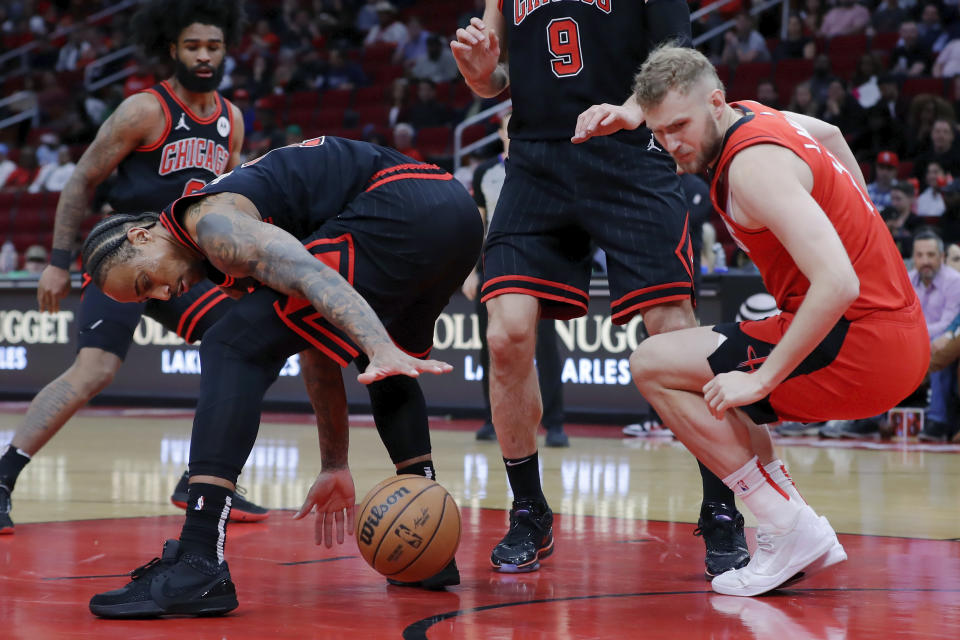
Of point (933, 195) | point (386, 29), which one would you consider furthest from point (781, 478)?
point (386, 29)

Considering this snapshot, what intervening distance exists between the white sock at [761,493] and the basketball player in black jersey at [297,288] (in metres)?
0.83

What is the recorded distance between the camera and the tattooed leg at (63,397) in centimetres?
464

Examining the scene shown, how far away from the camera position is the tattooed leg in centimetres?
464

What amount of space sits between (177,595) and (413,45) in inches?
575

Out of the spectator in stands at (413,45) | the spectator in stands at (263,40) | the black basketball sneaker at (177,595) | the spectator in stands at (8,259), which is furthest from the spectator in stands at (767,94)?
the black basketball sneaker at (177,595)

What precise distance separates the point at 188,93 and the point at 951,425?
19.5 feet

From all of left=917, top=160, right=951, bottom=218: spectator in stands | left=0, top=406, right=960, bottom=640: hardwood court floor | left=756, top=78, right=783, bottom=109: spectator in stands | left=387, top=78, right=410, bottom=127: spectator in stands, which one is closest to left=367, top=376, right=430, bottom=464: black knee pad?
left=0, top=406, right=960, bottom=640: hardwood court floor

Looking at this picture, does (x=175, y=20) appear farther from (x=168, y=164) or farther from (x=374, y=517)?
(x=374, y=517)

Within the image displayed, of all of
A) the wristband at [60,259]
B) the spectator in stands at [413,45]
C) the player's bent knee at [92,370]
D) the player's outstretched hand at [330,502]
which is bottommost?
the player's outstretched hand at [330,502]

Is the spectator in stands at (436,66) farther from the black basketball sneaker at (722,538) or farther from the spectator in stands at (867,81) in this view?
the black basketball sneaker at (722,538)

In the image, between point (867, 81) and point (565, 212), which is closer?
point (565, 212)

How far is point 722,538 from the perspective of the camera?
3.61 meters

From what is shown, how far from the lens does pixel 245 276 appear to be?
3195mm

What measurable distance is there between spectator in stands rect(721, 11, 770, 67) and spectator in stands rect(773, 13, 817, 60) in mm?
178
